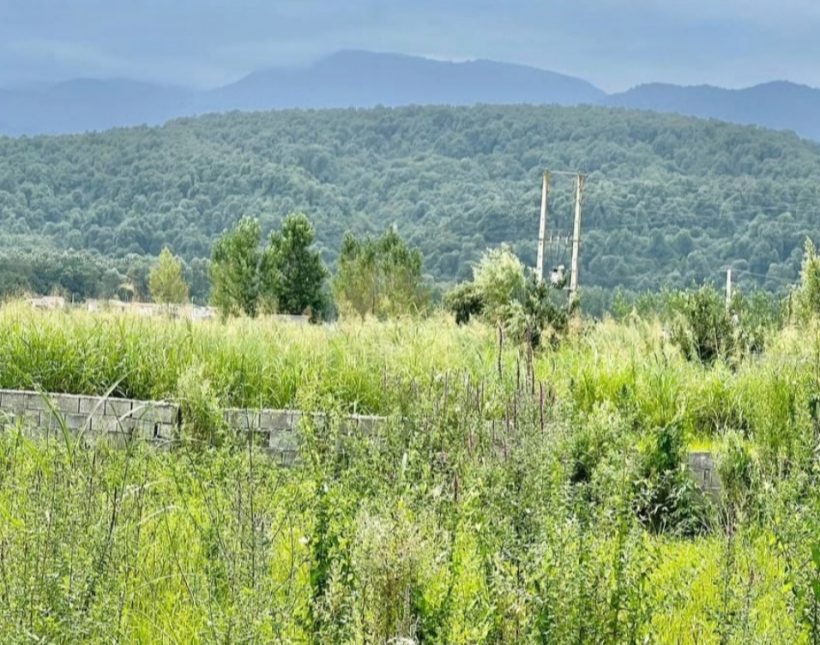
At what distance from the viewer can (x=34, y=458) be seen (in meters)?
5.20

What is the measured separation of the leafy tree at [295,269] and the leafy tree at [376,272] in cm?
166

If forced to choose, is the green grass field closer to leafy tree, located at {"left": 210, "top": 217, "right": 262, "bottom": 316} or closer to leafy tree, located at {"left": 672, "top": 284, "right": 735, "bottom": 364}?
leafy tree, located at {"left": 672, "top": 284, "right": 735, "bottom": 364}

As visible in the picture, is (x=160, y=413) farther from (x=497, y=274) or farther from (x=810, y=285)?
(x=497, y=274)

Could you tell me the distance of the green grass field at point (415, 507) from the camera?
253 cm

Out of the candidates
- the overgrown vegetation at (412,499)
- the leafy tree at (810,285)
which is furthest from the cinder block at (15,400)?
the leafy tree at (810,285)

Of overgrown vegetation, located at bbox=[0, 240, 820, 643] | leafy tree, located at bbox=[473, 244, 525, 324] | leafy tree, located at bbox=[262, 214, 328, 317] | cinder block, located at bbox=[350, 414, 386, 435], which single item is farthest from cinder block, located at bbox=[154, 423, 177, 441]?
leafy tree, located at bbox=[262, 214, 328, 317]

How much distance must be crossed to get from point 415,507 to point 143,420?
299 centimetres

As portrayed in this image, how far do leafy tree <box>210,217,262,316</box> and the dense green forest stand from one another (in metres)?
5.19

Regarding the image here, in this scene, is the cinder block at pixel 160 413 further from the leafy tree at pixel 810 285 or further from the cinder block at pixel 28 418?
the leafy tree at pixel 810 285

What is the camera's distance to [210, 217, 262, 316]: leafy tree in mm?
38031

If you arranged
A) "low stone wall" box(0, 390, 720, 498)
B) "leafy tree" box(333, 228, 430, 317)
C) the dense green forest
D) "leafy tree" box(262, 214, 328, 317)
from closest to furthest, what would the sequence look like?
"low stone wall" box(0, 390, 720, 498) → "leafy tree" box(333, 228, 430, 317) → "leafy tree" box(262, 214, 328, 317) → the dense green forest

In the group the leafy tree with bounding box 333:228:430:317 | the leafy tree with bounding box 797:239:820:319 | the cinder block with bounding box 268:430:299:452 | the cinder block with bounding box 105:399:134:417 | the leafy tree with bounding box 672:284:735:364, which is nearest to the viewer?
the cinder block with bounding box 268:430:299:452

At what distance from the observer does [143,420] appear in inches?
232

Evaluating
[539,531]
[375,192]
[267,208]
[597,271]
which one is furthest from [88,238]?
[539,531]
